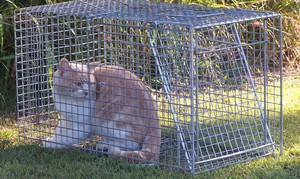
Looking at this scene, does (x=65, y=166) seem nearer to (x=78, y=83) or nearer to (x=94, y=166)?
(x=94, y=166)

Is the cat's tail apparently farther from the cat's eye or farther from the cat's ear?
the cat's ear

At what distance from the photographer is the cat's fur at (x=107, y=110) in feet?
14.2

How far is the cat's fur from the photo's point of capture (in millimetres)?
4324

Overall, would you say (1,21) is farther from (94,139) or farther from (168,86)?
(168,86)

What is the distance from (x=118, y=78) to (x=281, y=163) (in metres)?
1.24

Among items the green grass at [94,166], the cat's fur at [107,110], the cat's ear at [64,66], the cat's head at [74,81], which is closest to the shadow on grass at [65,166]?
the green grass at [94,166]

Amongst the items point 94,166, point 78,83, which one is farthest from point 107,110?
point 94,166

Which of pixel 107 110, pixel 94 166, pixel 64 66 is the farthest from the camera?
pixel 64 66

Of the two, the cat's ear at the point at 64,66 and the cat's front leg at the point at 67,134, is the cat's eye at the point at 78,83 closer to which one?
the cat's ear at the point at 64,66

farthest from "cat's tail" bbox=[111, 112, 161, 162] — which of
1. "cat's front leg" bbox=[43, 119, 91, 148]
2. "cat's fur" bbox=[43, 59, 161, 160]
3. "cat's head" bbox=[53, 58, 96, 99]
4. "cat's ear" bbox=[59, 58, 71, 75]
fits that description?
"cat's ear" bbox=[59, 58, 71, 75]

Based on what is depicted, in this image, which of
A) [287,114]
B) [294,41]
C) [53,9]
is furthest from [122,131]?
[294,41]

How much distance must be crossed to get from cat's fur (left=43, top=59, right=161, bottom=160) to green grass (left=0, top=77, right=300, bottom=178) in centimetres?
14

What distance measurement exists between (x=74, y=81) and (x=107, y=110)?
349 mm

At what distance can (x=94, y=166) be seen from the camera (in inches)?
162
